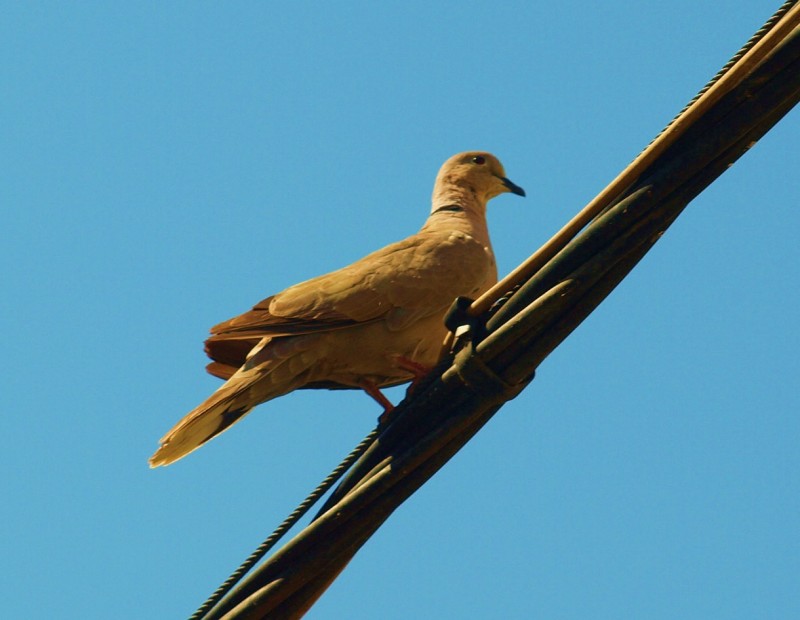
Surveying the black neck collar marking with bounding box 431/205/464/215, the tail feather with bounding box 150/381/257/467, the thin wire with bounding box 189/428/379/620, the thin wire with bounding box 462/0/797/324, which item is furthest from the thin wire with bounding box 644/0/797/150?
the black neck collar marking with bounding box 431/205/464/215

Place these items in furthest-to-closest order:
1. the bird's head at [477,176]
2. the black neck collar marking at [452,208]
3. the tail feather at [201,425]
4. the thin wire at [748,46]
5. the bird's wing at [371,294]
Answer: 1. the bird's head at [477,176]
2. the black neck collar marking at [452,208]
3. the bird's wing at [371,294]
4. the tail feather at [201,425]
5. the thin wire at [748,46]

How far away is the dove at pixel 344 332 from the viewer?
447 centimetres

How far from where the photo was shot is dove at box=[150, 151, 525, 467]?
4.47 meters

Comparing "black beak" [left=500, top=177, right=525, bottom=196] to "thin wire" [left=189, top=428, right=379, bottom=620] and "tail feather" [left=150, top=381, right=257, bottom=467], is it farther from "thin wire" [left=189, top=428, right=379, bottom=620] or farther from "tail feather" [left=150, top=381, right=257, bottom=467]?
"thin wire" [left=189, top=428, right=379, bottom=620]

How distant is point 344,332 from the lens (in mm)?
4711

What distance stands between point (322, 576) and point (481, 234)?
291 cm

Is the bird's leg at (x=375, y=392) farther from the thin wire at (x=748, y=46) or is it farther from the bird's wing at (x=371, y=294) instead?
the thin wire at (x=748, y=46)

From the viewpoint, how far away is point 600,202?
8.84 feet

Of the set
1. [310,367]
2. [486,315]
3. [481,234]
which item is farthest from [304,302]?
[486,315]

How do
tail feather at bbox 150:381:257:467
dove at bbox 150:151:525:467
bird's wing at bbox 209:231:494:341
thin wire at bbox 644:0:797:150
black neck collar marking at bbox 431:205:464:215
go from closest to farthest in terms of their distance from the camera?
thin wire at bbox 644:0:797:150, tail feather at bbox 150:381:257:467, dove at bbox 150:151:525:467, bird's wing at bbox 209:231:494:341, black neck collar marking at bbox 431:205:464:215

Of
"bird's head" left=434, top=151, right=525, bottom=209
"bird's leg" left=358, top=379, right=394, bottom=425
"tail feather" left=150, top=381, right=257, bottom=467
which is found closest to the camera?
"tail feather" left=150, top=381, right=257, bottom=467

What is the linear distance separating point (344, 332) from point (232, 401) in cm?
53

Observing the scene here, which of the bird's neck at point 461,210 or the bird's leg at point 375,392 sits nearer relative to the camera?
the bird's leg at point 375,392

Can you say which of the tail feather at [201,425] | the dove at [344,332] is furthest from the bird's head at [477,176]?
the tail feather at [201,425]
